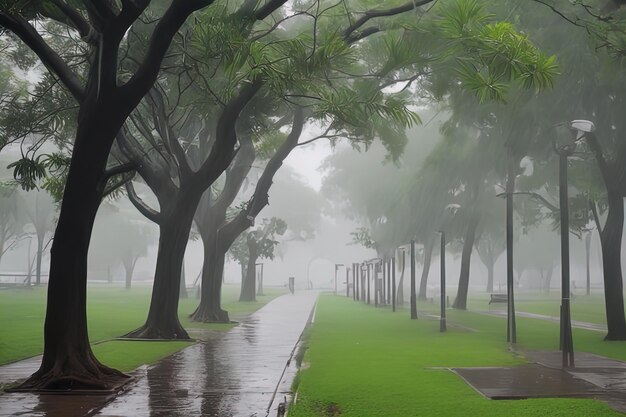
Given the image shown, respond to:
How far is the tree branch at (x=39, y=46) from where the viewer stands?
1111 centimetres


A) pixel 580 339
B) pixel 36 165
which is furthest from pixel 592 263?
pixel 36 165

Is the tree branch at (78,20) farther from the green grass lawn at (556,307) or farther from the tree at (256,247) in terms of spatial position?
the tree at (256,247)

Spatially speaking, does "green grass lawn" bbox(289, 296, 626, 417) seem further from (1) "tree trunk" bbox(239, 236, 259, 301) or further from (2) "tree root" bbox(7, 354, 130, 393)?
(1) "tree trunk" bbox(239, 236, 259, 301)

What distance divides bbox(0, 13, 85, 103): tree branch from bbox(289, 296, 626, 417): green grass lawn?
610 centimetres

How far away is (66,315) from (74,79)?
388 centimetres

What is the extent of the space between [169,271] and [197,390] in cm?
1012

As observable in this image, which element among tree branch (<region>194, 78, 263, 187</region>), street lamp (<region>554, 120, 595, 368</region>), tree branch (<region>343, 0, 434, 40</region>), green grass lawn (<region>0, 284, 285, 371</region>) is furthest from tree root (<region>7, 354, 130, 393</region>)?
street lamp (<region>554, 120, 595, 368</region>)

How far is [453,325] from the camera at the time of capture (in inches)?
1081

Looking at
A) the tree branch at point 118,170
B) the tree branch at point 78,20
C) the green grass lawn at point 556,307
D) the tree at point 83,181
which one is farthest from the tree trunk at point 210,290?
the tree at point 83,181

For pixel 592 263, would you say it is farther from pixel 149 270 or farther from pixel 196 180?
pixel 196 180

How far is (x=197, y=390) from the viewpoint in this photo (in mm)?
11070

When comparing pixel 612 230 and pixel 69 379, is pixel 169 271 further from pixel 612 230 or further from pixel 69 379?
pixel 612 230

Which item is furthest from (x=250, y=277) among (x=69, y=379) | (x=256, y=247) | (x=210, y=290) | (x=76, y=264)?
(x=69, y=379)

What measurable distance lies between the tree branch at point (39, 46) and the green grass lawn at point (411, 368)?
20.0 feet
